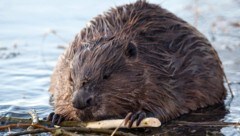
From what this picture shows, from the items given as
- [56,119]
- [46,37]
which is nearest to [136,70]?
[56,119]

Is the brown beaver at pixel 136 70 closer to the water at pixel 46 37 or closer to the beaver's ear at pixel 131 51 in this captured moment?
the beaver's ear at pixel 131 51

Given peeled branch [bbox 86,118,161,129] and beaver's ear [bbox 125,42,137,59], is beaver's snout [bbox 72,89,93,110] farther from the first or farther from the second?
beaver's ear [bbox 125,42,137,59]

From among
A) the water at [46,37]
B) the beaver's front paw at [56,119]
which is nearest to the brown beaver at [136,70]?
the beaver's front paw at [56,119]

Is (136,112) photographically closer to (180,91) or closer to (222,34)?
(180,91)

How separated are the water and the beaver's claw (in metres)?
0.67

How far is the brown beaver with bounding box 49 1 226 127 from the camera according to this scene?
4844mm

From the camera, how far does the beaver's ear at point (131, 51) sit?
202 inches

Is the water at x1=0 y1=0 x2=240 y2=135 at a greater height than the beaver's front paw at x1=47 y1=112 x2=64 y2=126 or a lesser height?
greater

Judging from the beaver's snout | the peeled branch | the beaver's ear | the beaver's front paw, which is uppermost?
the beaver's ear

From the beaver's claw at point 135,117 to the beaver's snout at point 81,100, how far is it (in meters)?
0.39

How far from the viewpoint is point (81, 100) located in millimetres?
4559

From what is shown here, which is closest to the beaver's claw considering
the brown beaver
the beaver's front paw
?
the brown beaver

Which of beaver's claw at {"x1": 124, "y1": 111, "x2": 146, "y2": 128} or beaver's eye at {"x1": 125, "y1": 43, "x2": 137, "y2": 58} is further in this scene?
beaver's eye at {"x1": 125, "y1": 43, "x2": 137, "y2": 58}

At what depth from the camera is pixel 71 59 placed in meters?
5.23
